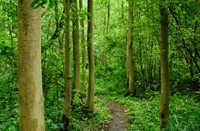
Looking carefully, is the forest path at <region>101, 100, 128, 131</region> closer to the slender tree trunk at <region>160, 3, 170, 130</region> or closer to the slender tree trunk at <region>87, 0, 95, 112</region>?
the slender tree trunk at <region>87, 0, 95, 112</region>

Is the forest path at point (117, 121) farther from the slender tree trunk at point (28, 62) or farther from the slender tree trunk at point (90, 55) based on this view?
the slender tree trunk at point (28, 62)

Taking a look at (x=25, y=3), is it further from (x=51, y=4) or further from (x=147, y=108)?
(x=147, y=108)

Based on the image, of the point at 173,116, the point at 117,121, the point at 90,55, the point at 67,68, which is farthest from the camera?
the point at 117,121

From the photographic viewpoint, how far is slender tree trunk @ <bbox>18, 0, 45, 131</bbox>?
9.61 feet

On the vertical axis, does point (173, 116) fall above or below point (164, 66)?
below

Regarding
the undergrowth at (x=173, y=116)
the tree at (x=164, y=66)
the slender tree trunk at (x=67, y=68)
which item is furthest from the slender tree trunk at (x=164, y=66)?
the slender tree trunk at (x=67, y=68)

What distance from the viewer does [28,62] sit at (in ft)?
9.59

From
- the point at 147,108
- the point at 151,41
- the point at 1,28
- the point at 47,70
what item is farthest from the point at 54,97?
the point at 151,41

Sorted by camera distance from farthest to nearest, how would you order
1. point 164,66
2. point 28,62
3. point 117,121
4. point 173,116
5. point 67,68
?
point 117,121, point 173,116, point 67,68, point 164,66, point 28,62

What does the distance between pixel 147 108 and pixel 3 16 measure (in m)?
7.65

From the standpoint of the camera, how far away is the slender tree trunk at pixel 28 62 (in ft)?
9.61

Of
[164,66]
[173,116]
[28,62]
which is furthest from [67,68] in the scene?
[28,62]

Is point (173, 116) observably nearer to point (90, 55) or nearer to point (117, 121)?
point (117, 121)

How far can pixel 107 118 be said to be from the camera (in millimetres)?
11109
